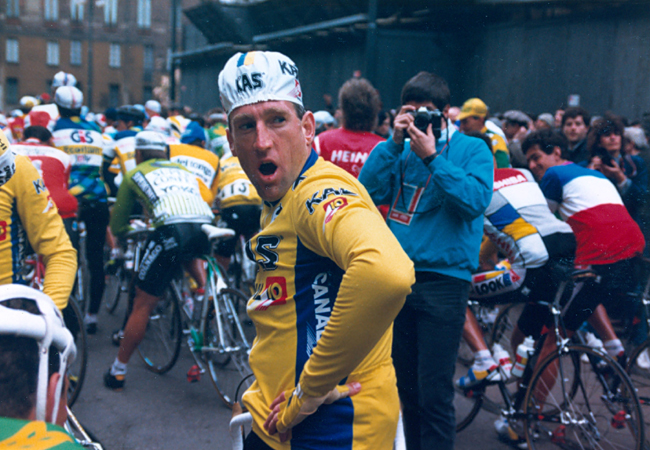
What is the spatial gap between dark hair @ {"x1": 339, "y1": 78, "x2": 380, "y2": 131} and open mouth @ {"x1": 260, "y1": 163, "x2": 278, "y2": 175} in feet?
10.7

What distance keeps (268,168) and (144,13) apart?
21734 mm

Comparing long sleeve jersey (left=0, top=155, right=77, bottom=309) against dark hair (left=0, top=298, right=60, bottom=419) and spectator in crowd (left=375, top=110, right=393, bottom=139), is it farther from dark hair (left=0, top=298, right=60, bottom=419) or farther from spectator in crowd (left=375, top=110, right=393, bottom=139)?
spectator in crowd (left=375, top=110, right=393, bottom=139)

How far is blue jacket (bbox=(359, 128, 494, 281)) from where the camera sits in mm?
2865

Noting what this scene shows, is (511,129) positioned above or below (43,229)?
above

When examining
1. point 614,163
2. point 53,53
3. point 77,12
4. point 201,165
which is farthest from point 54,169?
point 53,53

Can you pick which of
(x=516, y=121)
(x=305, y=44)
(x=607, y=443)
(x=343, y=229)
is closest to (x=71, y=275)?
(x=343, y=229)

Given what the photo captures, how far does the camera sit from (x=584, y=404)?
12.5 ft

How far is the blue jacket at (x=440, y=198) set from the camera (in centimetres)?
287

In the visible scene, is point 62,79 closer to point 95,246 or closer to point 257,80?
point 95,246

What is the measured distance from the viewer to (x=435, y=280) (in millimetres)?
2982

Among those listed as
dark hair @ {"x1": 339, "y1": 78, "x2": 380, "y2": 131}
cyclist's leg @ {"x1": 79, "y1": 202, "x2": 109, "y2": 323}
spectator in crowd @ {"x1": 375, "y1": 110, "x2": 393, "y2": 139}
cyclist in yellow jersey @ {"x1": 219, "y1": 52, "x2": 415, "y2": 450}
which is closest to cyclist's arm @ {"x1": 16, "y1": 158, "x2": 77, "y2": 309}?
cyclist in yellow jersey @ {"x1": 219, "y1": 52, "x2": 415, "y2": 450}

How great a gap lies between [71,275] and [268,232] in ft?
6.06

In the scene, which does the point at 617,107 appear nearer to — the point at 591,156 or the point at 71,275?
the point at 591,156

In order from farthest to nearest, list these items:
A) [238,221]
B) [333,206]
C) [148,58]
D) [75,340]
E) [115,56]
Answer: [115,56], [148,58], [238,221], [75,340], [333,206]
